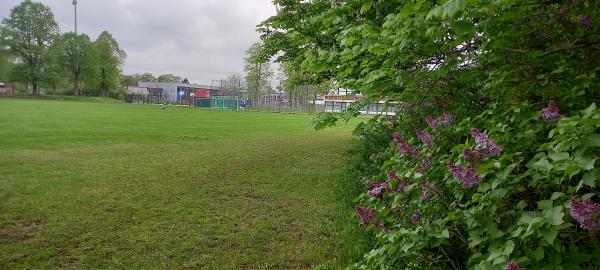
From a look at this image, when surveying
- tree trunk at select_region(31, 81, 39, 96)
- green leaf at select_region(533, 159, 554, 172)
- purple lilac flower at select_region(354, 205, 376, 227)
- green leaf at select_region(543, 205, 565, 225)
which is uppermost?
tree trunk at select_region(31, 81, 39, 96)

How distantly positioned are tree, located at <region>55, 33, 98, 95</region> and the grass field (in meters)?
57.0

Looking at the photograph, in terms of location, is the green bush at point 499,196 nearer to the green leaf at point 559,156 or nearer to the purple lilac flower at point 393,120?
the green leaf at point 559,156

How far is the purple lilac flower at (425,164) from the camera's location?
3.07 metres

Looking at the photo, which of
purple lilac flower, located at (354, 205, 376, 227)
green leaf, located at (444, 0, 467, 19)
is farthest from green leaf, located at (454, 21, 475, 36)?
purple lilac flower, located at (354, 205, 376, 227)

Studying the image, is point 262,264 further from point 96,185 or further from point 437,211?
point 96,185

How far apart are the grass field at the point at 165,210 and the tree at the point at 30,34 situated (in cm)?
3348

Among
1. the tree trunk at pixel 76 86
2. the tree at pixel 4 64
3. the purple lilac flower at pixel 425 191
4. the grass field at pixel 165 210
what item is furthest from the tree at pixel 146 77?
the purple lilac flower at pixel 425 191

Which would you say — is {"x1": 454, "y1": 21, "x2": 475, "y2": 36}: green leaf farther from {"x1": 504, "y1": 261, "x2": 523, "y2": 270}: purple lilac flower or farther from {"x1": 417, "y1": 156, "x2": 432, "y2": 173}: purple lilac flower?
{"x1": 504, "y1": 261, "x2": 523, "y2": 270}: purple lilac flower

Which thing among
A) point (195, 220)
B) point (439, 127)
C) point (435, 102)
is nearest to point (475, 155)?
point (439, 127)

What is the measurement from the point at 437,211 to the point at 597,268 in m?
1.10

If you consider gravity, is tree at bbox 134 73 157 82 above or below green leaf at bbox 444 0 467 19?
above

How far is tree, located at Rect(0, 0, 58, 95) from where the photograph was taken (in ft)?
130

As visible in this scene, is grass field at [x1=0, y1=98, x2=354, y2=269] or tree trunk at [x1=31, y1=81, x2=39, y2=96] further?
tree trunk at [x1=31, y1=81, x2=39, y2=96]

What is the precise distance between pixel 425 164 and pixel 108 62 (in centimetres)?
8072
